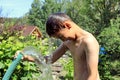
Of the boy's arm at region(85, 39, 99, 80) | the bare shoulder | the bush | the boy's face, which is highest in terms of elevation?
the boy's face

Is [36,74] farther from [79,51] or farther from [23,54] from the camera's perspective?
[79,51]

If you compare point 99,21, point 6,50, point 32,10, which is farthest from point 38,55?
point 32,10

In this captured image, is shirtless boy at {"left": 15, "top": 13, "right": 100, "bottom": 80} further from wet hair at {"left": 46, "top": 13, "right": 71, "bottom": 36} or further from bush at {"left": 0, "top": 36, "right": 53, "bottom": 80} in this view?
bush at {"left": 0, "top": 36, "right": 53, "bottom": 80}

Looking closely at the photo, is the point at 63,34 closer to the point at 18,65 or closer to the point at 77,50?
the point at 77,50

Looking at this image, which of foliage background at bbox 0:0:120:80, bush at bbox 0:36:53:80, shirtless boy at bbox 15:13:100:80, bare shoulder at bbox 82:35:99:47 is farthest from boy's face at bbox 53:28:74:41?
bush at bbox 0:36:53:80

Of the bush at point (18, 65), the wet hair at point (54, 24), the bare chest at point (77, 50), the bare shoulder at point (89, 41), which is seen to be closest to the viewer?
the wet hair at point (54, 24)

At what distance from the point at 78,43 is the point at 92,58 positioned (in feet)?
0.71

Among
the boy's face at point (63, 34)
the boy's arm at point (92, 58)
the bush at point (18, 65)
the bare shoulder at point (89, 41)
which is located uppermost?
the boy's face at point (63, 34)

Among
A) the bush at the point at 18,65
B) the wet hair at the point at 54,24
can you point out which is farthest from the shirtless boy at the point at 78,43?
the bush at the point at 18,65

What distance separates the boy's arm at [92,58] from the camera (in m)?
2.57

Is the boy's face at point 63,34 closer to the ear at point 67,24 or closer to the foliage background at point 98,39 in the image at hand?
the ear at point 67,24

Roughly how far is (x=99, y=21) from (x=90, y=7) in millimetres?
591

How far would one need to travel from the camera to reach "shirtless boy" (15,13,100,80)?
255cm

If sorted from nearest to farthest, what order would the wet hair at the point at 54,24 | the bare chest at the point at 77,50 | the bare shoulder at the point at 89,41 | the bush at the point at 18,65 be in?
the wet hair at the point at 54,24 → the bare shoulder at the point at 89,41 → the bare chest at the point at 77,50 → the bush at the point at 18,65
